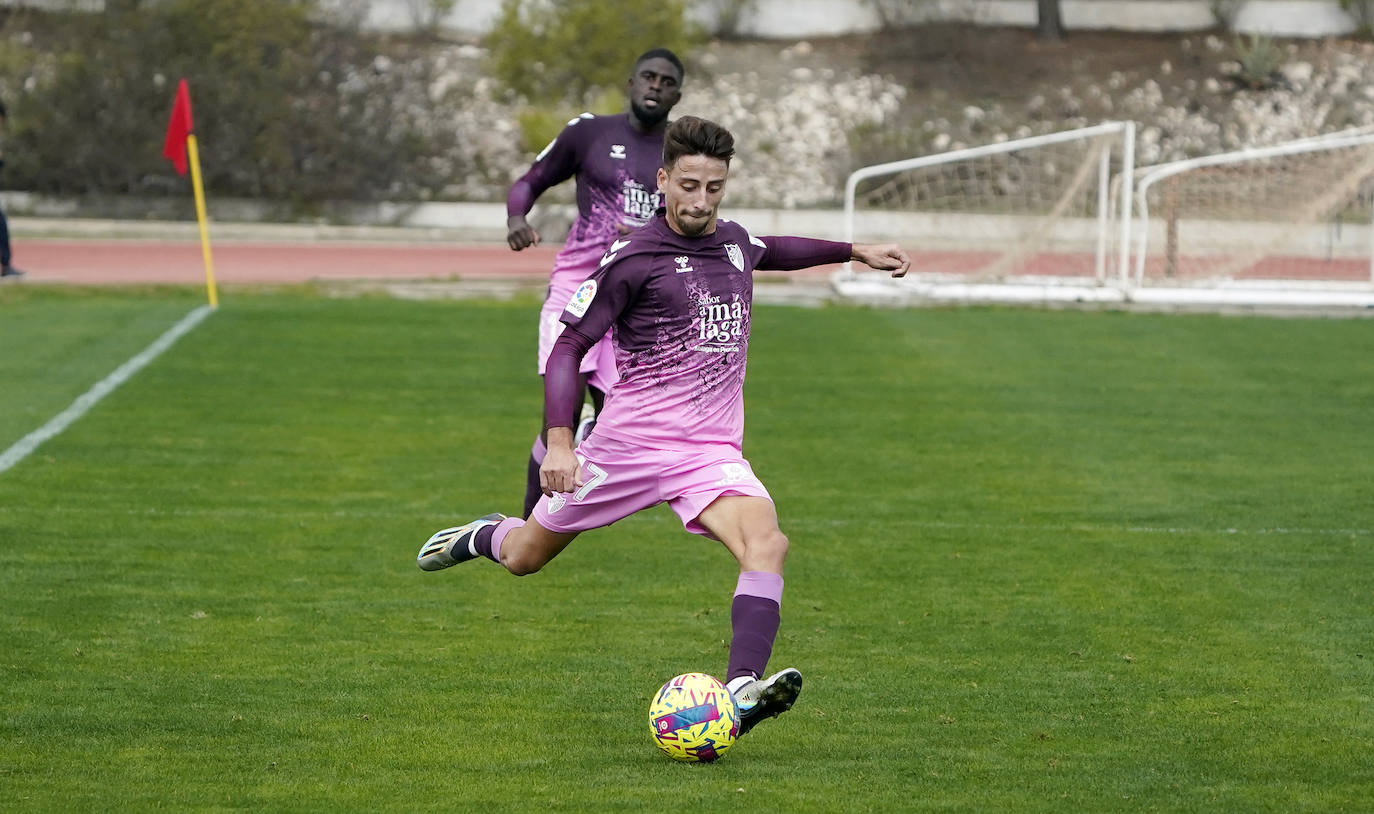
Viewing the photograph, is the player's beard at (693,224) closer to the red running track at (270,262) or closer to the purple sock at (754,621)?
the purple sock at (754,621)

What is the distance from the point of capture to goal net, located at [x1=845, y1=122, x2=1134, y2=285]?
69.8ft

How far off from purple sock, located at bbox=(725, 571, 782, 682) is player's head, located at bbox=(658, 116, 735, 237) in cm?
114

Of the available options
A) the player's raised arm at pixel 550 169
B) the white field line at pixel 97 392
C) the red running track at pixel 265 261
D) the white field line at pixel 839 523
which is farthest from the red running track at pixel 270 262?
the player's raised arm at pixel 550 169

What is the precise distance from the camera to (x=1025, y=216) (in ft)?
72.8

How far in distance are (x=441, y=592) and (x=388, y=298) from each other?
12620 mm

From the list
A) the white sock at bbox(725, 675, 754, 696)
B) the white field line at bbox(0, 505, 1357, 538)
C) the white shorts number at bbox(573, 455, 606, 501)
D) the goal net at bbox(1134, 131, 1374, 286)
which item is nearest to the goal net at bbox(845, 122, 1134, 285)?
the goal net at bbox(1134, 131, 1374, 286)

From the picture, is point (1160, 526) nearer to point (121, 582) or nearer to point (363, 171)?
point (121, 582)

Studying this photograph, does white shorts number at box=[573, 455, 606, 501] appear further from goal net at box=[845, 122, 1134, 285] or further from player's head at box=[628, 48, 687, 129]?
goal net at box=[845, 122, 1134, 285]

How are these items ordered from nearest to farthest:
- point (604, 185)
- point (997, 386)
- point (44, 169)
Answer: point (604, 185)
point (997, 386)
point (44, 169)

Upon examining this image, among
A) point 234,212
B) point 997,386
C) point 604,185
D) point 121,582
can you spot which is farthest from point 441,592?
point 234,212

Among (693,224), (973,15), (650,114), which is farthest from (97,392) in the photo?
(973,15)

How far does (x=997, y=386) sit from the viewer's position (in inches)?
575

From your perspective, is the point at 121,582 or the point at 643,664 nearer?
the point at 643,664

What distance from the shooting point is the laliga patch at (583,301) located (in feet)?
19.2
